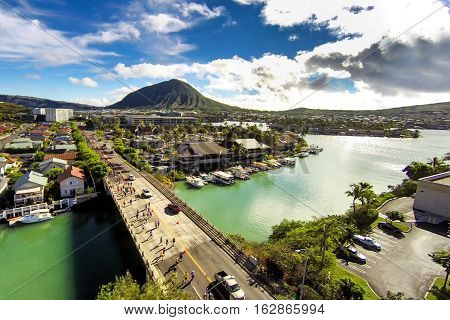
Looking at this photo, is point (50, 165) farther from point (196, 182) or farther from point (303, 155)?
point (303, 155)

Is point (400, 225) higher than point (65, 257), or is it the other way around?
point (400, 225)

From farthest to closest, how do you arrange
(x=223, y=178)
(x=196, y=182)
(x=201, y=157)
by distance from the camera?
(x=201, y=157) < (x=223, y=178) < (x=196, y=182)

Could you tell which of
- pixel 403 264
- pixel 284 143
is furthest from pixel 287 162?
pixel 403 264

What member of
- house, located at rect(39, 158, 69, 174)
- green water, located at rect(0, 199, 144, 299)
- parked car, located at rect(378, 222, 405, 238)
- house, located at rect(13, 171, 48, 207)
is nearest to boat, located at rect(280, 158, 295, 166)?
parked car, located at rect(378, 222, 405, 238)

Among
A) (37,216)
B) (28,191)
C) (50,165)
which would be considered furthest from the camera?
(50,165)

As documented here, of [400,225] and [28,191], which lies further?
[28,191]

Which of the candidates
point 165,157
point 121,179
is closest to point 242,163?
point 165,157

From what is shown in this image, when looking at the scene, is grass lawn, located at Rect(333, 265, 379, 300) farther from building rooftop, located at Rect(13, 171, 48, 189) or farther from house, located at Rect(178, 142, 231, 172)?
house, located at Rect(178, 142, 231, 172)
